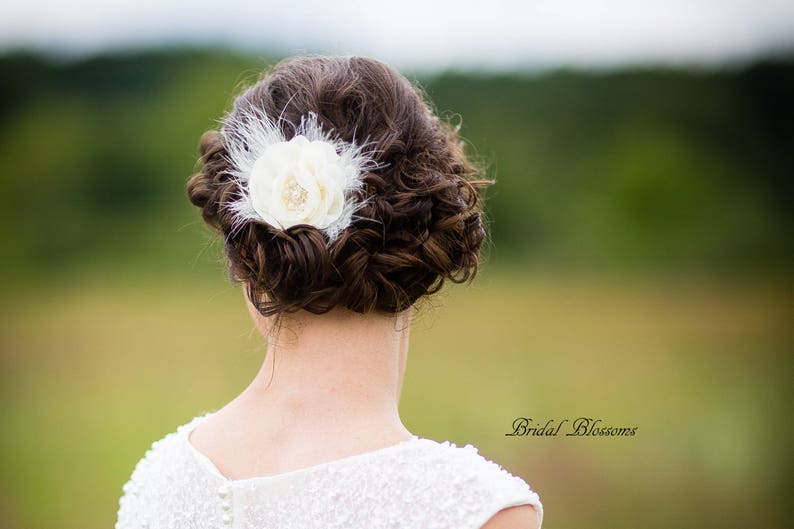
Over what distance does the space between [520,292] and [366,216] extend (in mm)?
10472

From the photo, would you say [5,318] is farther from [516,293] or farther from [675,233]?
[675,233]

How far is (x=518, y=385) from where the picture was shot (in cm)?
869

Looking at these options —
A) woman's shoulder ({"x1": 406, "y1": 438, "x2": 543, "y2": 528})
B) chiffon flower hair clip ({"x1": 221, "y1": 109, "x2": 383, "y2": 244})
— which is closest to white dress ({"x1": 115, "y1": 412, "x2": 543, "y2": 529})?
woman's shoulder ({"x1": 406, "y1": 438, "x2": 543, "y2": 528})

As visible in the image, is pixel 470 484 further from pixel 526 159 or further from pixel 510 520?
pixel 526 159

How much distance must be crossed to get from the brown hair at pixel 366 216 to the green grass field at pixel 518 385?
501 cm

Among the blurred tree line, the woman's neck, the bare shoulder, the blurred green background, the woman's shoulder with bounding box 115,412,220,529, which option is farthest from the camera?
the blurred tree line

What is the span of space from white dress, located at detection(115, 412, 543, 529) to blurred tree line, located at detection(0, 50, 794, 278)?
11.4 m

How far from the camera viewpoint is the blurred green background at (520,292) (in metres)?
7.51

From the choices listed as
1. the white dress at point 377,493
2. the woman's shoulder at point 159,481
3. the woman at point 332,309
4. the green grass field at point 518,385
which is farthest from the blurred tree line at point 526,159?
the white dress at point 377,493

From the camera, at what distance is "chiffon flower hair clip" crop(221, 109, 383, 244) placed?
1.59 m

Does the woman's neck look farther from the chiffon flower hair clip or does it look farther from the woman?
the chiffon flower hair clip

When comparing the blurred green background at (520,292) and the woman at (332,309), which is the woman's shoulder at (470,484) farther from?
the blurred green background at (520,292)

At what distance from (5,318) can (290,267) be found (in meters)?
12.7

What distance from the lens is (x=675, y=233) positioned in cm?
1423
